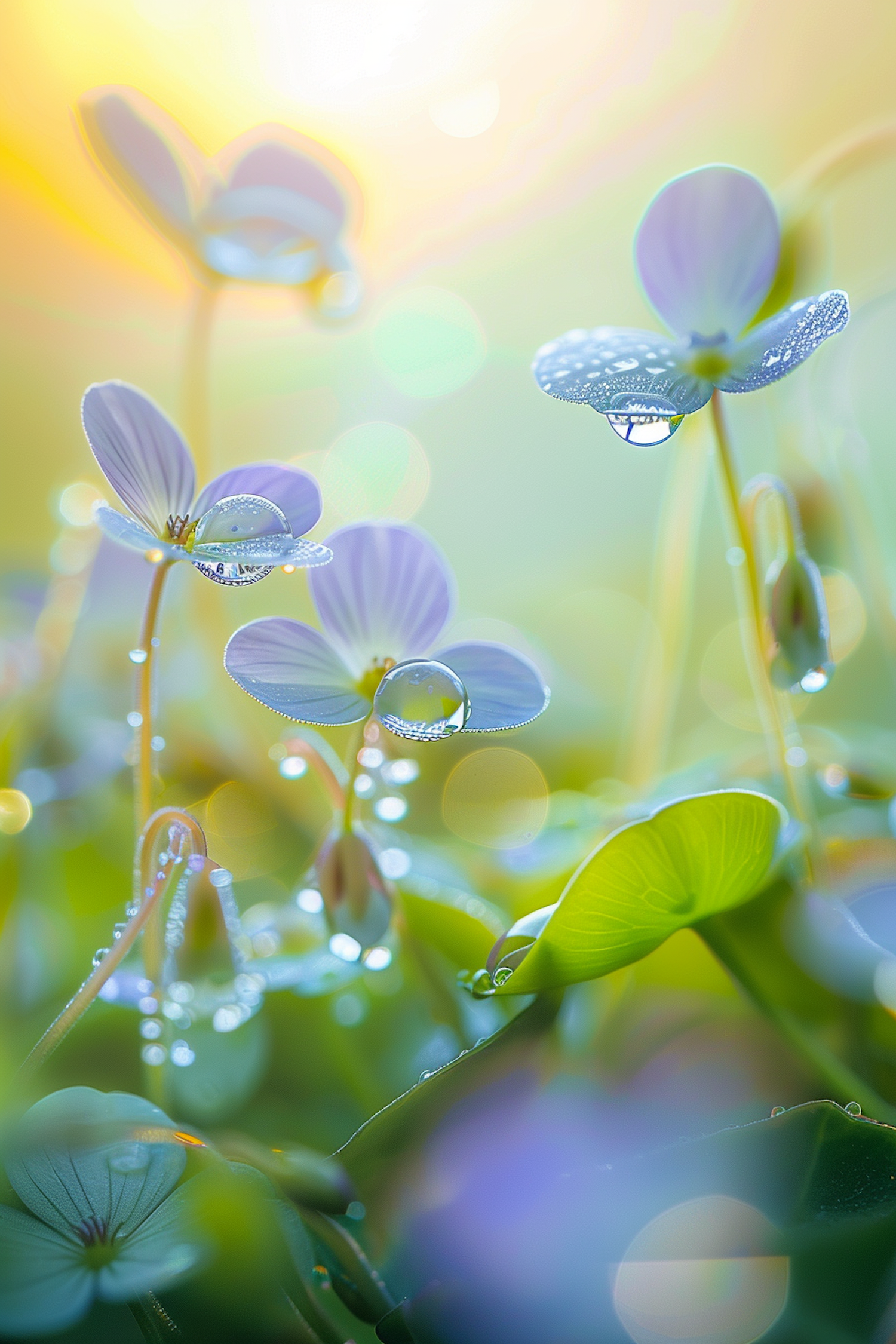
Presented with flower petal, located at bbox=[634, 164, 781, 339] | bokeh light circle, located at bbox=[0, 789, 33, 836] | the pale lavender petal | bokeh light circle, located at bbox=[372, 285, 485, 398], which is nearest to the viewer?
flower petal, located at bbox=[634, 164, 781, 339]

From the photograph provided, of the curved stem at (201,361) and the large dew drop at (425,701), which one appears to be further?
the curved stem at (201,361)

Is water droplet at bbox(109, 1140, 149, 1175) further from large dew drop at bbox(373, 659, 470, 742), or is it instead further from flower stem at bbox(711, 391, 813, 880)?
flower stem at bbox(711, 391, 813, 880)

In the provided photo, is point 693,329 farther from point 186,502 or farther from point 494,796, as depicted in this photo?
point 494,796

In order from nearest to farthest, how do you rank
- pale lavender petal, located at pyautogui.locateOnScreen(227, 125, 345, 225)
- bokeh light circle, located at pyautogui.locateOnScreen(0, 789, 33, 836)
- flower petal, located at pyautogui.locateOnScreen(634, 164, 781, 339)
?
flower petal, located at pyautogui.locateOnScreen(634, 164, 781, 339) < bokeh light circle, located at pyautogui.locateOnScreen(0, 789, 33, 836) < pale lavender petal, located at pyautogui.locateOnScreen(227, 125, 345, 225)

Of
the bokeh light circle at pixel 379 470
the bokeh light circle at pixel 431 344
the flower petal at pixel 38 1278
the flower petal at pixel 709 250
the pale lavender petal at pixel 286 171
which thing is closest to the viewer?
the flower petal at pixel 38 1278

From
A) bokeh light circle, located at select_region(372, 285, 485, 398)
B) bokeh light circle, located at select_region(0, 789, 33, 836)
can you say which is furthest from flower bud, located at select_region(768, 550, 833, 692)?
bokeh light circle, located at select_region(372, 285, 485, 398)

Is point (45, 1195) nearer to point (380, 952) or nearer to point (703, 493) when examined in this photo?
point (380, 952)

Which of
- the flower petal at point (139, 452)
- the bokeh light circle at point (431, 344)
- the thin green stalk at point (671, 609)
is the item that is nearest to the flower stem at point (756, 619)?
the thin green stalk at point (671, 609)

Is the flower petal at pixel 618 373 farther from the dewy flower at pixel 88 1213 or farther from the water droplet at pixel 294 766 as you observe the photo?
the dewy flower at pixel 88 1213
